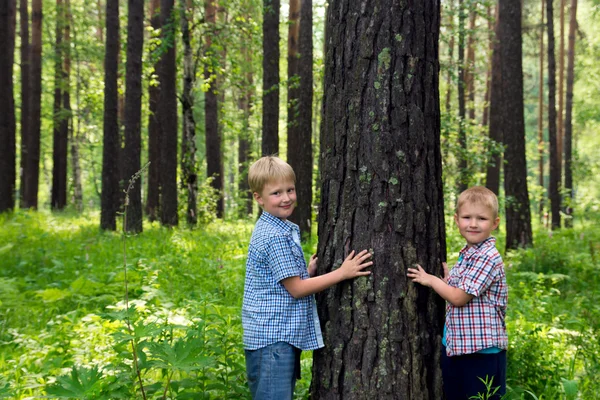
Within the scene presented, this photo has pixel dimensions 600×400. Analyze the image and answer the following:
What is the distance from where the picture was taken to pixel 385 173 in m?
2.91

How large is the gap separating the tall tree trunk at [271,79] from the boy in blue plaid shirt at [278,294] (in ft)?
26.5

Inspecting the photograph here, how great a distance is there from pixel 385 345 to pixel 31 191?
61.4 ft

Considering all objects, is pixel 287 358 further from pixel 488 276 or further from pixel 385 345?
pixel 488 276

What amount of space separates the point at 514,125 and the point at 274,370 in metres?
9.20

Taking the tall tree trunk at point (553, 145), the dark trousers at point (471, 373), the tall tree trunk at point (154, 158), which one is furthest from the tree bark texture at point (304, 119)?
the tall tree trunk at point (553, 145)

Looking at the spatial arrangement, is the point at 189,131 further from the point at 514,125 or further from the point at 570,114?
the point at 570,114

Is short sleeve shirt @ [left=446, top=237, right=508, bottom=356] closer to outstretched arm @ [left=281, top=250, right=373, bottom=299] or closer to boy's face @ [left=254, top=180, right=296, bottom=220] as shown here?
outstretched arm @ [left=281, top=250, right=373, bottom=299]

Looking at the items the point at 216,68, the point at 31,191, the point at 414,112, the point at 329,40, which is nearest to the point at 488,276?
the point at 414,112

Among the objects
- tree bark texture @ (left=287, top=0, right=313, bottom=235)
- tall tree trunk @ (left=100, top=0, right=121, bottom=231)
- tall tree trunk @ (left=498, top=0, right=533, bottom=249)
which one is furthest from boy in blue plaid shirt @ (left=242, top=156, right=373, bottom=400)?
tall tree trunk @ (left=100, top=0, right=121, bottom=231)

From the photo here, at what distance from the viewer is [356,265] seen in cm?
289

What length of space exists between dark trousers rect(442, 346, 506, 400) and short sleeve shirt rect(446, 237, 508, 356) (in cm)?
10

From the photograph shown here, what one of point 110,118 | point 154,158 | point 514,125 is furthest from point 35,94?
point 514,125

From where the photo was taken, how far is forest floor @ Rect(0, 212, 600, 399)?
304cm

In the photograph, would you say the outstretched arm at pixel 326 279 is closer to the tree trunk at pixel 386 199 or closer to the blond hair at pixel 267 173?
the tree trunk at pixel 386 199
